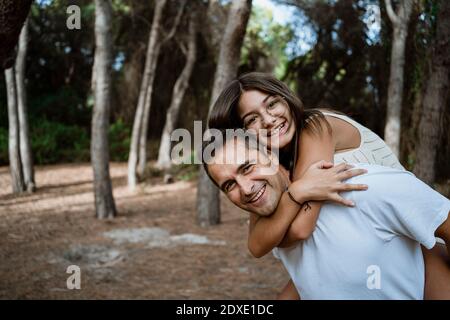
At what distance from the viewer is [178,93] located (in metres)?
12.8

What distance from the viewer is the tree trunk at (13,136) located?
9219mm

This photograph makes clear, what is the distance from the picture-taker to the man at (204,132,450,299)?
1530 millimetres

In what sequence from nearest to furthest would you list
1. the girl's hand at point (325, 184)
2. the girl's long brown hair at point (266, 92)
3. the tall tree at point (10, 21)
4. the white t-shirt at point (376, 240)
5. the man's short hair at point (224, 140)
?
the white t-shirt at point (376, 240) → the girl's hand at point (325, 184) → the man's short hair at point (224, 140) → the girl's long brown hair at point (266, 92) → the tall tree at point (10, 21)

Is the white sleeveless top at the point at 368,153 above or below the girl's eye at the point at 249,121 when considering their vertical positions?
below

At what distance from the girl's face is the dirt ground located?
2.67 meters

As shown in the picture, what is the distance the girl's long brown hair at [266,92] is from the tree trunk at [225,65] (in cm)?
461

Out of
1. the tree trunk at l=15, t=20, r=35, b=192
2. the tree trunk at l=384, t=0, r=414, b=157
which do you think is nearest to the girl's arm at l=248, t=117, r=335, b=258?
the tree trunk at l=384, t=0, r=414, b=157

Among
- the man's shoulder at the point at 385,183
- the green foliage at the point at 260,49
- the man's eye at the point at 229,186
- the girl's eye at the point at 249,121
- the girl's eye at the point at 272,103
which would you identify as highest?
the green foliage at the point at 260,49

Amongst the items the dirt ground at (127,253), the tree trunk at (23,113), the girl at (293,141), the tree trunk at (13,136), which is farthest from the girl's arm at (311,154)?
the tree trunk at (23,113)

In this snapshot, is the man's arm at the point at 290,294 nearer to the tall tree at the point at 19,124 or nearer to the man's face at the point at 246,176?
the man's face at the point at 246,176

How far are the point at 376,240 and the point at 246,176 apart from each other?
56cm

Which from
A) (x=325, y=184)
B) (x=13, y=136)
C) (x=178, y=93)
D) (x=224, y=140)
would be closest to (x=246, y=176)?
(x=224, y=140)
